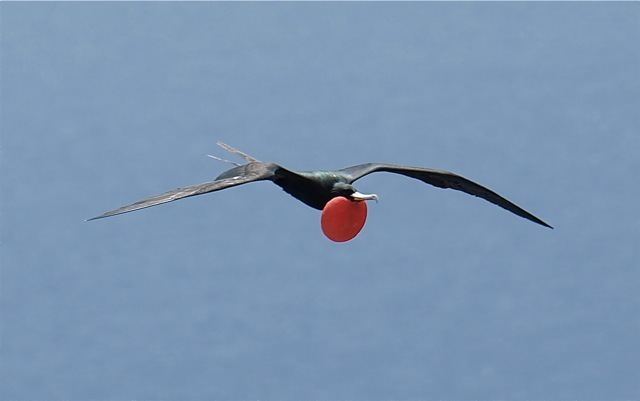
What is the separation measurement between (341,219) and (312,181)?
219 mm

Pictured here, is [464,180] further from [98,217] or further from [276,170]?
[98,217]

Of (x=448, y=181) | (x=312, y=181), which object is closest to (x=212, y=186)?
(x=312, y=181)

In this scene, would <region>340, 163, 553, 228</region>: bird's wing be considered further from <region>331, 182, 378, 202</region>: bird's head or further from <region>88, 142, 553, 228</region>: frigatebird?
<region>331, 182, 378, 202</region>: bird's head

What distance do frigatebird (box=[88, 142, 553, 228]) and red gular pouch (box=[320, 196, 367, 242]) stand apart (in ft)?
0.19

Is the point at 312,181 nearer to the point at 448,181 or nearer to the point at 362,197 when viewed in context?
the point at 362,197

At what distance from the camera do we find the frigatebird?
5.70m

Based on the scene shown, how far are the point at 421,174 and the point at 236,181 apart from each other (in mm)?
1328

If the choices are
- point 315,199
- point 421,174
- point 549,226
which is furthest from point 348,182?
point 549,226

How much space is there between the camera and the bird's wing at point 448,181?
6.72 m

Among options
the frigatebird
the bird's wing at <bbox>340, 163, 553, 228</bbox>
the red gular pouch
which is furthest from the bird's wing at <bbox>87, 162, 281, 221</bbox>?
the bird's wing at <bbox>340, 163, 553, 228</bbox>

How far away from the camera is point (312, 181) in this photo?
246 inches

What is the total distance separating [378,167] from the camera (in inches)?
263

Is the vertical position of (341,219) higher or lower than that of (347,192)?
lower

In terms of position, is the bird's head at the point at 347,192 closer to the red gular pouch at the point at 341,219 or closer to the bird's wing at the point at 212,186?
the red gular pouch at the point at 341,219
